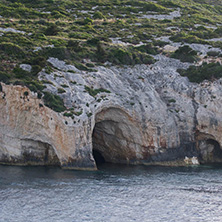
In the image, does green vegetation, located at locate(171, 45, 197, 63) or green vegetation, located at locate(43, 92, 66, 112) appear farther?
green vegetation, located at locate(171, 45, 197, 63)

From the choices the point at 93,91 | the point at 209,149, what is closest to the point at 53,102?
the point at 93,91

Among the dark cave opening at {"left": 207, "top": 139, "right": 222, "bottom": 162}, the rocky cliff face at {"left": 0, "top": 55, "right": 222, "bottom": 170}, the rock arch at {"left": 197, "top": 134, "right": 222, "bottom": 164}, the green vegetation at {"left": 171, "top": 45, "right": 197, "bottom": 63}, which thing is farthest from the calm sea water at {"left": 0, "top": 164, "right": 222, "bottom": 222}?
the green vegetation at {"left": 171, "top": 45, "right": 197, "bottom": 63}

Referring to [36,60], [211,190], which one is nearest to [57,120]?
[36,60]

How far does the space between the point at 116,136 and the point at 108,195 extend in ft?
61.0

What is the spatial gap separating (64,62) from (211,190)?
29.3m

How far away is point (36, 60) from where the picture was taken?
53.7 meters

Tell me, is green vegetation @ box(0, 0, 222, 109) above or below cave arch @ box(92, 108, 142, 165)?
above

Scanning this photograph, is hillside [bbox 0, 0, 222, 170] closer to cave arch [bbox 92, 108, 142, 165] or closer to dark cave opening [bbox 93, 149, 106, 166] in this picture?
cave arch [bbox 92, 108, 142, 165]

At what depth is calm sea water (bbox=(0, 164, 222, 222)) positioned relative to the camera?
107ft

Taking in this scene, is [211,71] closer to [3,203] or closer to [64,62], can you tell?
[64,62]

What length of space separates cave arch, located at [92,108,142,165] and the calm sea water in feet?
19.4

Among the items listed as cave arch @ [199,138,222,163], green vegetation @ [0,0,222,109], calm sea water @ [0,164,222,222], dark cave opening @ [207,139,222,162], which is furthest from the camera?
dark cave opening @ [207,139,222,162]

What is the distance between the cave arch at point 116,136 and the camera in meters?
54.3

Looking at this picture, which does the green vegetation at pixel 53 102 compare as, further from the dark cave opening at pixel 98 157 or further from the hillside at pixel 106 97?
the dark cave opening at pixel 98 157
